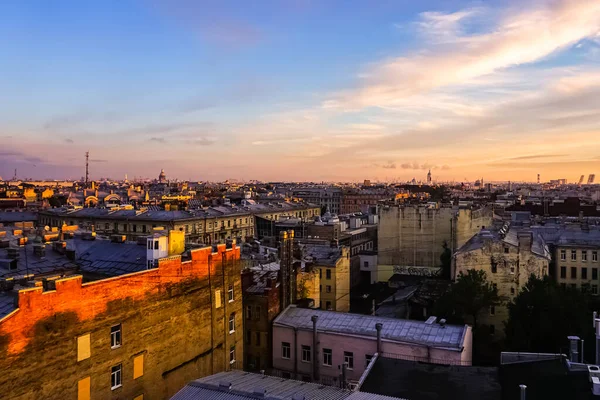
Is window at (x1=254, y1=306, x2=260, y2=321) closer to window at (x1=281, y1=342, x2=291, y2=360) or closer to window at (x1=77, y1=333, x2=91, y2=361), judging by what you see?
window at (x1=281, y1=342, x2=291, y2=360)

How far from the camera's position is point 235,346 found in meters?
28.2

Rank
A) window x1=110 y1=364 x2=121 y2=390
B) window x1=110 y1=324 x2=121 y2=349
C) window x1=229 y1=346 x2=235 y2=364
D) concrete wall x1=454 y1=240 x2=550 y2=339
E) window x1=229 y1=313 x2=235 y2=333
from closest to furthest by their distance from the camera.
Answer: window x1=110 y1=364 x2=121 y2=390 < window x1=110 y1=324 x2=121 y2=349 < window x1=229 y1=346 x2=235 y2=364 < window x1=229 y1=313 x2=235 y2=333 < concrete wall x1=454 y1=240 x2=550 y2=339

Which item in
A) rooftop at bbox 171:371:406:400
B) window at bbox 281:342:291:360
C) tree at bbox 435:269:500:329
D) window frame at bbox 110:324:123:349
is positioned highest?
window frame at bbox 110:324:123:349

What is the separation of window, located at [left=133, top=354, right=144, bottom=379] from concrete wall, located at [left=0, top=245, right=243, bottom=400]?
6.4 inches

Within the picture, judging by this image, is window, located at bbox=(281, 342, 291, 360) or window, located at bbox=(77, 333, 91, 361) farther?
window, located at bbox=(281, 342, 291, 360)

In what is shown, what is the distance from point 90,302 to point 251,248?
104 feet

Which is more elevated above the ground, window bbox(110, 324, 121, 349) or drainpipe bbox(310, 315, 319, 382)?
window bbox(110, 324, 121, 349)

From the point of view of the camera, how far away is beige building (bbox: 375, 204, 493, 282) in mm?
61469

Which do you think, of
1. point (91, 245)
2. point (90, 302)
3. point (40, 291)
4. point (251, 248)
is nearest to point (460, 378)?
point (90, 302)

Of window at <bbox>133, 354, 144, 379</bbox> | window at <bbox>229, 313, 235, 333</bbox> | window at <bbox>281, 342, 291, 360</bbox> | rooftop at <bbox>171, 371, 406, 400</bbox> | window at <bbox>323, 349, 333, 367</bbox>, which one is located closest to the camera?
rooftop at <bbox>171, 371, 406, 400</bbox>

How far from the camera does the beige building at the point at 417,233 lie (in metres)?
61.5

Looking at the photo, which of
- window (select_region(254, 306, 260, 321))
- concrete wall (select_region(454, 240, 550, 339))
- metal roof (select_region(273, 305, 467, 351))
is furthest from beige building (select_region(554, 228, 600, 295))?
window (select_region(254, 306, 260, 321))

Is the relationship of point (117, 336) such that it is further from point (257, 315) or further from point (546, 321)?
point (546, 321)

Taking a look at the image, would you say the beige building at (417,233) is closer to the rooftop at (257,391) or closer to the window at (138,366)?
the window at (138,366)
